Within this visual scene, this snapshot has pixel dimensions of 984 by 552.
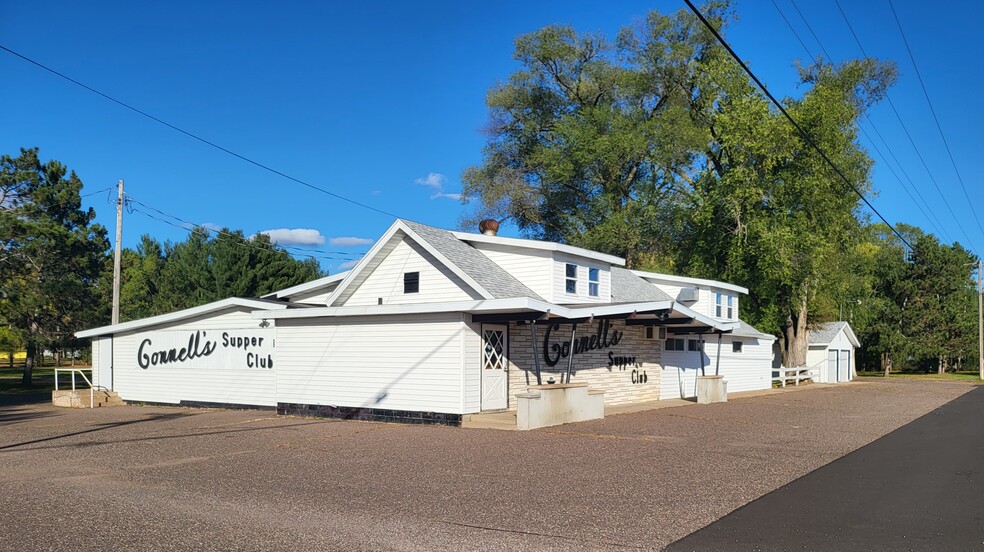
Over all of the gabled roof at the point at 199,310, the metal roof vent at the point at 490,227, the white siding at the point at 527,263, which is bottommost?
the gabled roof at the point at 199,310

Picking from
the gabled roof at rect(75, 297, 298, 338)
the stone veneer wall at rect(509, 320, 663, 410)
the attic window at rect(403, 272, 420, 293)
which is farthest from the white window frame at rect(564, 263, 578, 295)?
the gabled roof at rect(75, 297, 298, 338)

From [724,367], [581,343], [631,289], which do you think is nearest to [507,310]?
[581,343]

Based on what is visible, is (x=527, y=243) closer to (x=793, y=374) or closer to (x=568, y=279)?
(x=568, y=279)

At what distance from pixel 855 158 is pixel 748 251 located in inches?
286

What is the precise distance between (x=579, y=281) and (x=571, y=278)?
508 mm

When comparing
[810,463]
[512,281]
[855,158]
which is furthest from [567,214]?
[810,463]

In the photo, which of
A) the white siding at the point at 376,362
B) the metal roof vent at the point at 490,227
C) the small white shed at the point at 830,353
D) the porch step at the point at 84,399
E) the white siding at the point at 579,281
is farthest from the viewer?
the small white shed at the point at 830,353

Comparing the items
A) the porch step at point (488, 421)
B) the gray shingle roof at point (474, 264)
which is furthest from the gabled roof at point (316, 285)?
the porch step at point (488, 421)

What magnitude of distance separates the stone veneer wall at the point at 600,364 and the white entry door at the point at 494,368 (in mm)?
378

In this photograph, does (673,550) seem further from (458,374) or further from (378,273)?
(378,273)

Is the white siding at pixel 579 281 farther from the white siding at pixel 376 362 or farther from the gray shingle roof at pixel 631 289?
the white siding at pixel 376 362

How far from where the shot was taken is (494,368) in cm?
1903

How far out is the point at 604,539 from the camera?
7.35 m

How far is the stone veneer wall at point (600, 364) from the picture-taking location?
65.4ft
